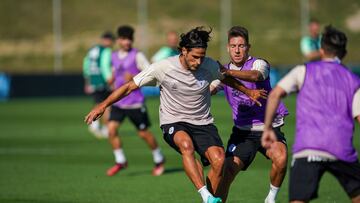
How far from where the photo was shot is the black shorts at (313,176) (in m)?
7.62

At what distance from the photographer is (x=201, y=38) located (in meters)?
9.60

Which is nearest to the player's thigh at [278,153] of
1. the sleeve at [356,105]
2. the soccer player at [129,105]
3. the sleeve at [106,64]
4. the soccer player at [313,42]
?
the sleeve at [356,105]

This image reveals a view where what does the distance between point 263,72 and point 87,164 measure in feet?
23.1

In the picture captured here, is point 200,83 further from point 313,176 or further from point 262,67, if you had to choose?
point 313,176

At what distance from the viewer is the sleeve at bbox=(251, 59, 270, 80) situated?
33.1 feet

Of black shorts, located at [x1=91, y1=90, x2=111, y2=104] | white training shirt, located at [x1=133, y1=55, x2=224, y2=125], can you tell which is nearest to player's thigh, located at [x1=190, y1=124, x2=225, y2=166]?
white training shirt, located at [x1=133, y1=55, x2=224, y2=125]

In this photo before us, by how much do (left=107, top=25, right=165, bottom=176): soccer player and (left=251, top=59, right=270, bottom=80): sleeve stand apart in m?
5.12

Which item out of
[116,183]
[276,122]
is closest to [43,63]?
[116,183]

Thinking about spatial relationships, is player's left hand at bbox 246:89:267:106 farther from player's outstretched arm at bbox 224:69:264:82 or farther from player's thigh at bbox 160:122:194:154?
player's thigh at bbox 160:122:194:154

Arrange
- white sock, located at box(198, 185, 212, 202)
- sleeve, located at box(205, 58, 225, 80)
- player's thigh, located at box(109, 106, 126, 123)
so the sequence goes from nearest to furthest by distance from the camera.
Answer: white sock, located at box(198, 185, 212, 202), sleeve, located at box(205, 58, 225, 80), player's thigh, located at box(109, 106, 126, 123)

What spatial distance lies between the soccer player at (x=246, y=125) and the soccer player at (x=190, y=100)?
0.31 m

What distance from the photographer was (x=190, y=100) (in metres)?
10.0

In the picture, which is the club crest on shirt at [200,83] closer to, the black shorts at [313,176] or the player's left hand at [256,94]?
the player's left hand at [256,94]

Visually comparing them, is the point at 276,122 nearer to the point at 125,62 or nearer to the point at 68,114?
the point at 125,62
